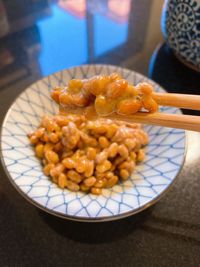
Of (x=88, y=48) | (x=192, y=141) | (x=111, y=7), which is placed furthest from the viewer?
(x=111, y=7)

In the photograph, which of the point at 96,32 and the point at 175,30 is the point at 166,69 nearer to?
the point at 175,30

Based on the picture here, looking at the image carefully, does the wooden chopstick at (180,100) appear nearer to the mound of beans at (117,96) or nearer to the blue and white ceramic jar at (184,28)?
the mound of beans at (117,96)

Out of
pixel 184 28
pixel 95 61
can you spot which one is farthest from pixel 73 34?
pixel 184 28

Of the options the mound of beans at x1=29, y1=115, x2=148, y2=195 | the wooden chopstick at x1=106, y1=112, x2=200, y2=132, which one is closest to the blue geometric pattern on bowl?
the mound of beans at x1=29, y1=115, x2=148, y2=195

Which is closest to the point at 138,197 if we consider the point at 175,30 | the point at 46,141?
the point at 46,141

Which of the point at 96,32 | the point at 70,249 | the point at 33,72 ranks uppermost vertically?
the point at 96,32

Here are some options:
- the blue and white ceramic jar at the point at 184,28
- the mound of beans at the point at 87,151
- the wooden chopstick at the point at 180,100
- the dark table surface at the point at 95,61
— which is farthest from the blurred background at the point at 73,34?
the wooden chopstick at the point at 180,100

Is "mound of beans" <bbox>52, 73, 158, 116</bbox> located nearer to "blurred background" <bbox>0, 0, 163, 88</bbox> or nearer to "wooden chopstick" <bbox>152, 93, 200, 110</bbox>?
"wooden chopstick" <bbox>152, 93, 200, 110</bbox>
